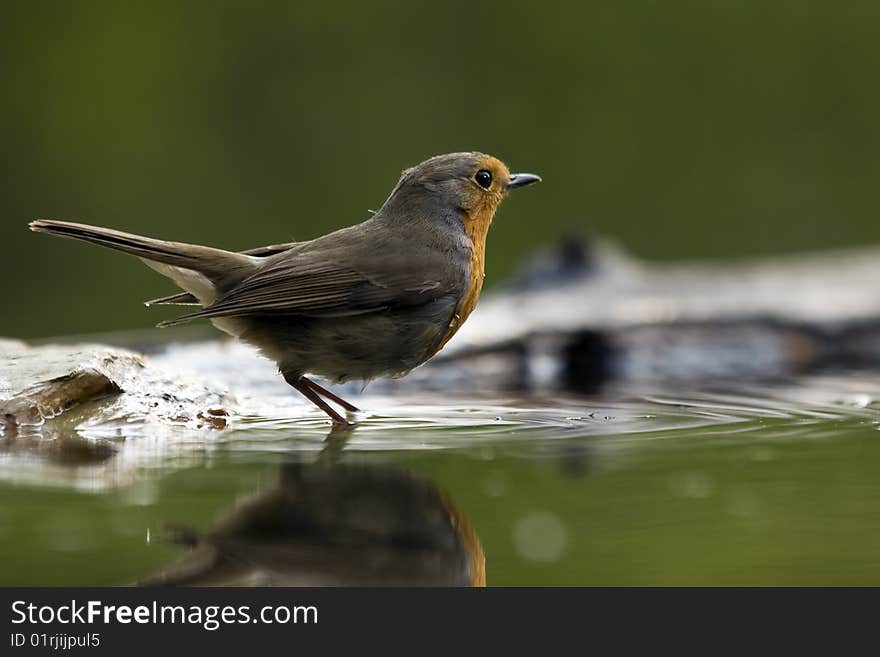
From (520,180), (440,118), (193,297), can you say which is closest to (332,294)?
(193,297)

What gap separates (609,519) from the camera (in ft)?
9.40

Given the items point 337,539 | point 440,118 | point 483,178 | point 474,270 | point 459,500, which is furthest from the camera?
point 440,118

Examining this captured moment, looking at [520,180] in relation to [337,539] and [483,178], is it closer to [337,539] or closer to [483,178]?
[483,178]

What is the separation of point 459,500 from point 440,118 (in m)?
9.94

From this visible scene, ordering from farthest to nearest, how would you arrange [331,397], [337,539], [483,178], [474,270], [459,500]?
[483,178] < [474,270] < [331,397] < [459,500] < [337,539]

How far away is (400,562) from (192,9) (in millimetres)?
11070

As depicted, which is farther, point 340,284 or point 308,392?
point 308,392

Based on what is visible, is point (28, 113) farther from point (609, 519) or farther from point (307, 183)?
point (609, 519)

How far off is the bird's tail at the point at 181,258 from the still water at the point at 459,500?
1.75ft

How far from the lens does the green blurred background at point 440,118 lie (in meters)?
11.9

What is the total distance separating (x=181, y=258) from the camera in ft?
14.7

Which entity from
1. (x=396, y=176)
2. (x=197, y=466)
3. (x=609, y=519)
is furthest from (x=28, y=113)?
Result: (x=609, y=519)

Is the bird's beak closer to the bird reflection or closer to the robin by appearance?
A: the robin

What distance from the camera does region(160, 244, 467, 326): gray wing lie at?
14.2 ft
